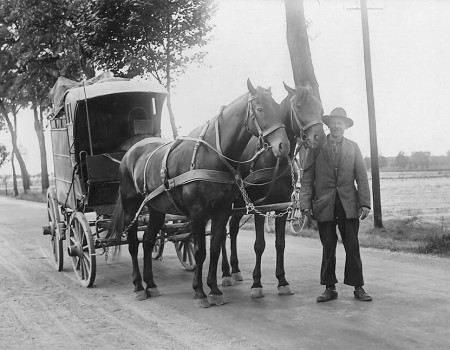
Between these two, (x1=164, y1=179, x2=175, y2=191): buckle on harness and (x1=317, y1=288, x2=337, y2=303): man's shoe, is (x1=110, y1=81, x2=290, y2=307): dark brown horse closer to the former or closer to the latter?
(x1=164, y1=179, x2=175, y2=191): buckle on harness

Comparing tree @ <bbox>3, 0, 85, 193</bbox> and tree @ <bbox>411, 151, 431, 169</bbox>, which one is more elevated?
tree @ <bbox>3, 0, 85, 193</bbox>

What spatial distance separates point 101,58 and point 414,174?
13470mm

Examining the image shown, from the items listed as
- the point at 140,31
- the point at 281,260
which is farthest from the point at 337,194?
the point at 140,31

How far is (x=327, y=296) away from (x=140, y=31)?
1229 cm

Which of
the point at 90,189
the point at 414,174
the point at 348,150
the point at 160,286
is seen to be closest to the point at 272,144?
the point at 348,150

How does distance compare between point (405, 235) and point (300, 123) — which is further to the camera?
point (405, 235)

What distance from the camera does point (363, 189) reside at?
5.96 m

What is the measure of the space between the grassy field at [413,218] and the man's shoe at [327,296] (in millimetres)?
3619

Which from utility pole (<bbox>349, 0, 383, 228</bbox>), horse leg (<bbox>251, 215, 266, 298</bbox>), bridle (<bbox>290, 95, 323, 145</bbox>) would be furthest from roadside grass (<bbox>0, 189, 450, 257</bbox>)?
bridle (<bbox>290, 95, 323, 145</bbox>)

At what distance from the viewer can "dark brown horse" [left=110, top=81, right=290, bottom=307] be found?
5.77 m

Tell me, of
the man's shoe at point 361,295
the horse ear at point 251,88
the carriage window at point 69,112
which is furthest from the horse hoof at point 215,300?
the carriage window at point 69,112

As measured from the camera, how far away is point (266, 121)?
5695 mm

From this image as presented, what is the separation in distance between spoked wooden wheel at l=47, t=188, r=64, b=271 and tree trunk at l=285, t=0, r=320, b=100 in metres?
5.63

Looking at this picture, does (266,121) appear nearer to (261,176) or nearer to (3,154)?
(261,176)
